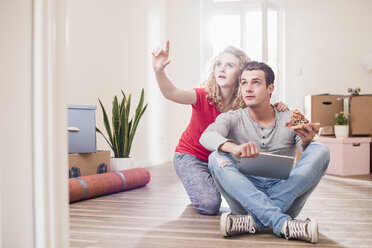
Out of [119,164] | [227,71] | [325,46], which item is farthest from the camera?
[325,46]

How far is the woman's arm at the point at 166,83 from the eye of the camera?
5.96ft

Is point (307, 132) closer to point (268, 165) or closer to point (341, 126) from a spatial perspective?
point (268, 165)

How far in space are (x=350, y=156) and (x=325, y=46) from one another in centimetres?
176

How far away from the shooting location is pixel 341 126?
13.1ft

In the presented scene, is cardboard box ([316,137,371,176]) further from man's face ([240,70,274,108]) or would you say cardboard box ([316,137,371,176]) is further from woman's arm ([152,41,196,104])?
man's face ([240,70,274,108])

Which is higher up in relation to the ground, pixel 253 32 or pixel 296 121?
pixel 253 32

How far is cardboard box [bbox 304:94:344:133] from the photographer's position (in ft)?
14.1

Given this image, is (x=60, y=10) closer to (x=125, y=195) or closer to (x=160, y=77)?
(x=160, y=77)

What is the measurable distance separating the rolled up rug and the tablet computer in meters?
1.13

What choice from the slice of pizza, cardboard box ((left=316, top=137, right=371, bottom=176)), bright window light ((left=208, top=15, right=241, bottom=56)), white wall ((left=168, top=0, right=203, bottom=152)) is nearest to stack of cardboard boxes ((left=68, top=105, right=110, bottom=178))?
the slice of pizza

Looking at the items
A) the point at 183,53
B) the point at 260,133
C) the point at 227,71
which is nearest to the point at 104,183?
the point at 227,71

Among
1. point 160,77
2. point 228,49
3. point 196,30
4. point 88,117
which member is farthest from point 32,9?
point 196,30

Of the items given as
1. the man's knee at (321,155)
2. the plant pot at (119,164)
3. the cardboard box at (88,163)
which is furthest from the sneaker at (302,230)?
the plant pot at (119,164)

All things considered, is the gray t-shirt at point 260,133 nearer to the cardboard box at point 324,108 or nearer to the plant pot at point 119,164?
the plant pot at point 119,164
